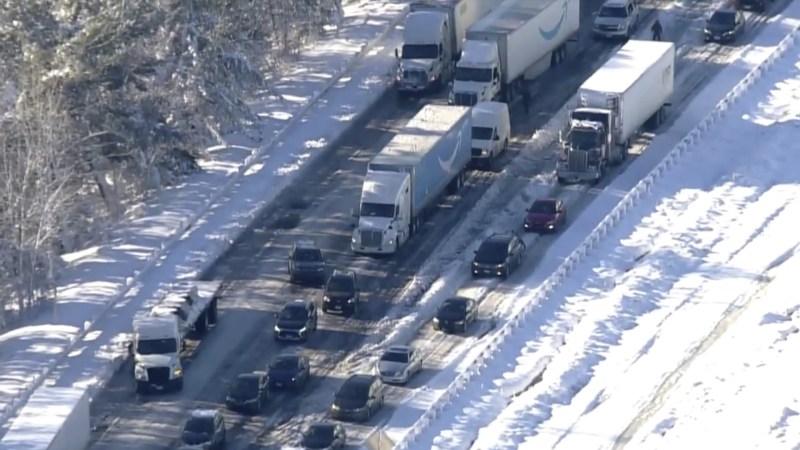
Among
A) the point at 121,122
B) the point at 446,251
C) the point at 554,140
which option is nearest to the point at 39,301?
the point at 121,122

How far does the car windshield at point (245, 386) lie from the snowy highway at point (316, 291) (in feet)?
2.67

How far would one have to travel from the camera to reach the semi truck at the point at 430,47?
8950cm

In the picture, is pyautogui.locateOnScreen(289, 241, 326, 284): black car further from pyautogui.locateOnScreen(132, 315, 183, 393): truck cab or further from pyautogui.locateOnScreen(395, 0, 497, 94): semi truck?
pyautogui.locateOnScreen(395, 0, 497, 94): semi truck

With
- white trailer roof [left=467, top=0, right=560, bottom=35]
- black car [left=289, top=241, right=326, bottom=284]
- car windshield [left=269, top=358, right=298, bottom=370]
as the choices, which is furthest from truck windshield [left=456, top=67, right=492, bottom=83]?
car windshield [left=269, top=358, right=298, bottom=370]

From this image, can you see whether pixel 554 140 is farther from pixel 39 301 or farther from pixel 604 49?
pixel 39 301

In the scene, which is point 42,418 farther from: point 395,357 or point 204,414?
point 395,357

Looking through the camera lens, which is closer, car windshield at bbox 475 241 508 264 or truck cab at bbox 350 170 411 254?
car windshield at bbox 475 241 508 264

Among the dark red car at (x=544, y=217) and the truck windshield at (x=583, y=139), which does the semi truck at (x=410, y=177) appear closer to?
the dark red car at (x=544, y=217)

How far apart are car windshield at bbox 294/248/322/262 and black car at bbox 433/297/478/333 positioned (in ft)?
18.1

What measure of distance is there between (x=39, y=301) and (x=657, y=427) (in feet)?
73.5

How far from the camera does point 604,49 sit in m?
94.0

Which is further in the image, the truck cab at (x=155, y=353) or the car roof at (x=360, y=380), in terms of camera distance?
the truck cab at (x=155, y=353)

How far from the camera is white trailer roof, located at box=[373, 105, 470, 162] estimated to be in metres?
78.1

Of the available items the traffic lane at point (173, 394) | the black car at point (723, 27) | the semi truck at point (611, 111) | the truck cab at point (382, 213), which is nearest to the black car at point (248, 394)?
the traffic lane at point (173, 394)
